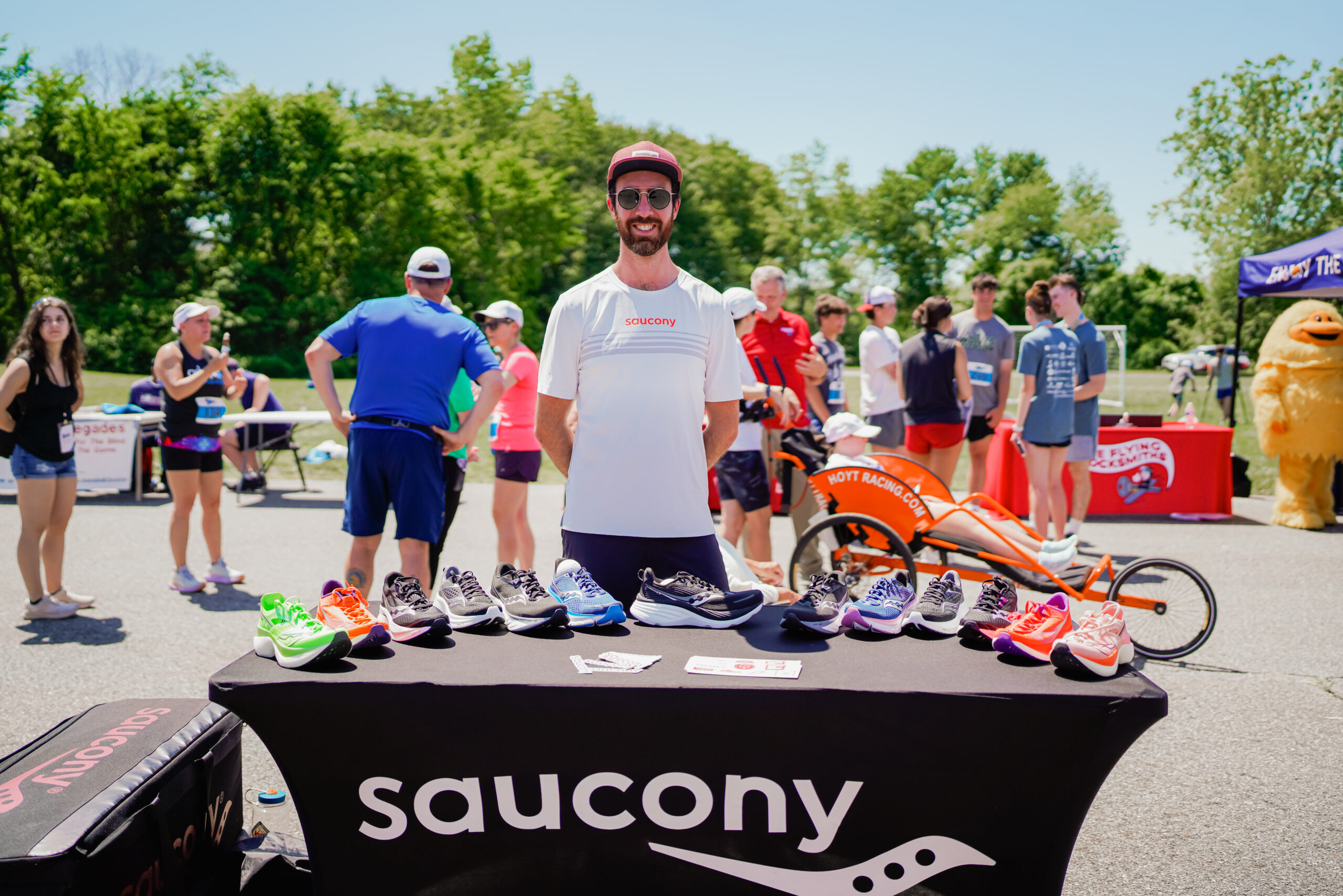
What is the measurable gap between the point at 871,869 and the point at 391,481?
301 cm

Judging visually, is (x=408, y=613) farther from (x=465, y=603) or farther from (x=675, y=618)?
(x=675, y=618)

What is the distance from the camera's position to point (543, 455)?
1389 centimetres

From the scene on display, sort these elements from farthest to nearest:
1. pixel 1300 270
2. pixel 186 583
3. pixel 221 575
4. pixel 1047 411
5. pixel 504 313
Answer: pixel 1300 270 < pixel 1047 411 < pixel 221 575 < pixel 186 583 < pixel 504 313

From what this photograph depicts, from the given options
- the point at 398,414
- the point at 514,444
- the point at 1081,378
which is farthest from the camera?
the point at 1081,378

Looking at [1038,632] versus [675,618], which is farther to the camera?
[675,618]

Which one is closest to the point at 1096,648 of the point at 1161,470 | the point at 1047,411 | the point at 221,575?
the point at 1047,411

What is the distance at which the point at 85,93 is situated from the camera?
41094 mm

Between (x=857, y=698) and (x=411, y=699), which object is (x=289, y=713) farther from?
(x=857, y=698)

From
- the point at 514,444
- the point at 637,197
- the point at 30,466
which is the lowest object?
the point at 30,466

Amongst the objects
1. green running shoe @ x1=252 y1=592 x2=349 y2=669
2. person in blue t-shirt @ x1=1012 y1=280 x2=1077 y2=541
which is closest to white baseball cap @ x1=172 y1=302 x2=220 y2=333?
green running shoe @ x1=252 y1=592 x2=349 y2=669

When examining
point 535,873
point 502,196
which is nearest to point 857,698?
point 535,873

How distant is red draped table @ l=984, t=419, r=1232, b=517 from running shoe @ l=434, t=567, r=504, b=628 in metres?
7.73

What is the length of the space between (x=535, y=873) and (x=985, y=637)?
121cm

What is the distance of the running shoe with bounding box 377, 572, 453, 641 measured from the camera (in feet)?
7.45
